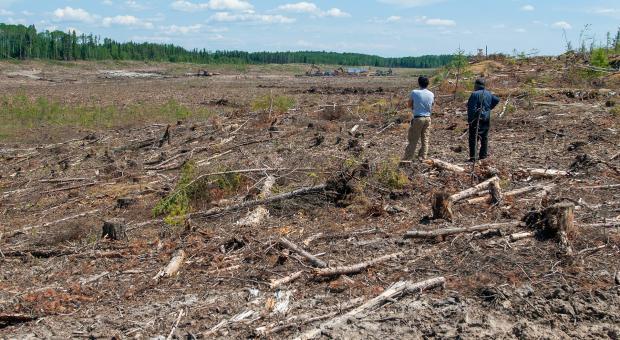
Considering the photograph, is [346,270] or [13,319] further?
[346,270]

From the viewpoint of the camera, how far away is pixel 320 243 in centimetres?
673

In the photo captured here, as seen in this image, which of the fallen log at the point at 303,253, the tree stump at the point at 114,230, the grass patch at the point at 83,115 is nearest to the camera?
the fallen log at the point at 303,253

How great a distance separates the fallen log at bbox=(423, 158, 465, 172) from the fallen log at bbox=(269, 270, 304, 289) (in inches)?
161

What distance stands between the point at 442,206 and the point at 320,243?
1457 millimetres

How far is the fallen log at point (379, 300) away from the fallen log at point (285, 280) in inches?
33.7

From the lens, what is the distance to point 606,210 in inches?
275

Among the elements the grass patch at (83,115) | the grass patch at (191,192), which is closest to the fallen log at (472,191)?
the grass patch at (191,192)

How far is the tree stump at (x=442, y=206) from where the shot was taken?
6.92 metres

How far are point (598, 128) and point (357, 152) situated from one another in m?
4.56

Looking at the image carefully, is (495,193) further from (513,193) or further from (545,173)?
(545,173)

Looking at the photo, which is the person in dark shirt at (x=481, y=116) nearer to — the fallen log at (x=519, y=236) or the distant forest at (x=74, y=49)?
the fallen log at (x=519, y=236)

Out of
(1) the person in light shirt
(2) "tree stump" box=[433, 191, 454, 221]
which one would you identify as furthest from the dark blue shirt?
(2) "tree stump" box=[433, 191, 454, 221]

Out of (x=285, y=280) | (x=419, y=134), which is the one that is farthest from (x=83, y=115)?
(x=285, y=280)

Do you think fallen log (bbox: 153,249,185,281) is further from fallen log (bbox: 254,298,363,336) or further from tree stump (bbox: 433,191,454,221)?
tree stump (bbox: 433,191,454,221)
